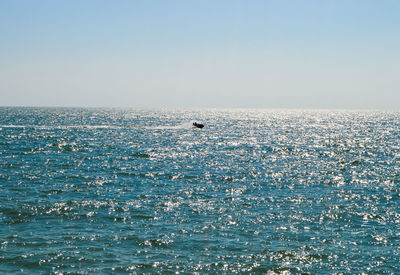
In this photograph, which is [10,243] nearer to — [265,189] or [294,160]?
[265,189]

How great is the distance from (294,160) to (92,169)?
36.3m

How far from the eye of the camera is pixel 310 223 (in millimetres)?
31312

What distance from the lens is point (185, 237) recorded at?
2734 cm

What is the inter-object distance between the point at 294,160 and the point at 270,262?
48.9 meters

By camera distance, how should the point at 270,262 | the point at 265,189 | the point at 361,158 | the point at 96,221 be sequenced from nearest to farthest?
the point at 270,262 < the point at 96,221 < the point at 265,189 < the point at 361,158

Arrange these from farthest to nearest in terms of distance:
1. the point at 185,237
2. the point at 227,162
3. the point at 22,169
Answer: the point at 227,162 → the point at 22,169 → the point at 185,237

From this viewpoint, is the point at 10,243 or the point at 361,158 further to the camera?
the point at 361,158

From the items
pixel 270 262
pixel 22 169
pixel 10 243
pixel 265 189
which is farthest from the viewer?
pixel 22 169

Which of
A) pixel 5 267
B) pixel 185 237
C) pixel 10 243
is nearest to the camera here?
pixel 5 267

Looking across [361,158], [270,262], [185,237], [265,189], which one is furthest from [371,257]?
[361,158]

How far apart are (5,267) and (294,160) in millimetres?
56497

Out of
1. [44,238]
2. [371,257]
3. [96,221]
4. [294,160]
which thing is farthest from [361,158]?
[44,238]

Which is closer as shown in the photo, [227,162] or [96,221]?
[96,221]

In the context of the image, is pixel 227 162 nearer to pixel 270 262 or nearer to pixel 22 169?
pixel 22 169
